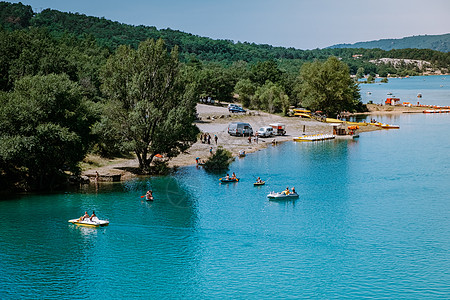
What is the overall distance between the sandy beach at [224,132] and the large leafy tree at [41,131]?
8.35 metres

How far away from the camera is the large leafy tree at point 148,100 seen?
235 ft

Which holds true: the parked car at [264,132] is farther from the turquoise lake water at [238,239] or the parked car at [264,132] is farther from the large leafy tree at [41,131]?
the large leafy tree at [41,131]

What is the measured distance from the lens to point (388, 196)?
220 feet

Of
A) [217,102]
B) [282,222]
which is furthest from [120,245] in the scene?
[217,102]

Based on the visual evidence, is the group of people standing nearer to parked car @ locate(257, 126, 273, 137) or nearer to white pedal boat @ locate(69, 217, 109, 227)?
parked car @ locate(257, 126, 273, 137)

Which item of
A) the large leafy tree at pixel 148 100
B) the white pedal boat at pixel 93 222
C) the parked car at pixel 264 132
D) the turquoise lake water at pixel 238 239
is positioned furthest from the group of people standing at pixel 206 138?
the white pedal boat at pixel 93 222

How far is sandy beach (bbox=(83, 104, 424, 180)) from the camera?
3088 inches

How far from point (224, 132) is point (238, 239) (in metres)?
64.5

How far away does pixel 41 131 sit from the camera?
60750 millimetres

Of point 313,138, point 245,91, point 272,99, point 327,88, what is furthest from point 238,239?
point 245,91

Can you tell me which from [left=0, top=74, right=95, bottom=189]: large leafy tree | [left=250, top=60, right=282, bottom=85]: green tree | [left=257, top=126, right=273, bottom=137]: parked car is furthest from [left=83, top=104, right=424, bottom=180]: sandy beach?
[left=250, top=60, right=282, bottom=85]: green tree

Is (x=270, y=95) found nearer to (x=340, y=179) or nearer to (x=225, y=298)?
(x=340, y=179)

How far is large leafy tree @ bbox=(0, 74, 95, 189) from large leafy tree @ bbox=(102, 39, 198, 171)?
6.60 meters

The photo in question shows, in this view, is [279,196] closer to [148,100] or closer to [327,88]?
[148,100]
